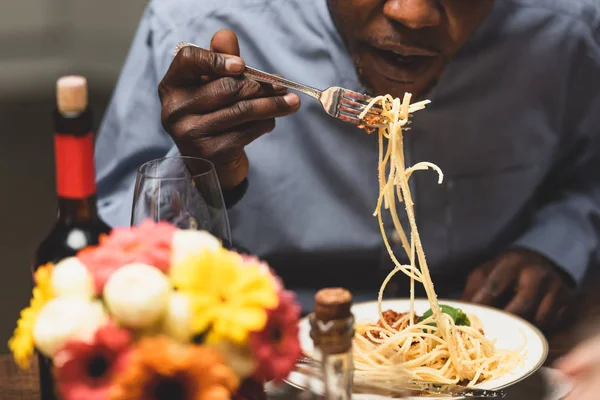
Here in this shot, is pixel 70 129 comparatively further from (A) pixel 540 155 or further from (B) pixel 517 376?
(A) pixel 540 155

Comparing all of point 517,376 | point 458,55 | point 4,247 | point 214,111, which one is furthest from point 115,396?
point 4,247

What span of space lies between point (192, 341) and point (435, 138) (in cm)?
128

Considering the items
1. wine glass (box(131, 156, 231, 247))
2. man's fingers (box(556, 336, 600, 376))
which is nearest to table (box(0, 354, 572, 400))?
man's fingers (box(556, 336, 600, 376))

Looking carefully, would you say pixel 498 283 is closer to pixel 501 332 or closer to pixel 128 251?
pixel 501 332

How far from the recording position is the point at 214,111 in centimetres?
138

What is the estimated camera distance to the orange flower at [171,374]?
634 millimetres

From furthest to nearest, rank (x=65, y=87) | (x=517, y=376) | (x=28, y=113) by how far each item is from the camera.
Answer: (x=28, y=113) → (x=517, y=376) → (x=65, y=87)

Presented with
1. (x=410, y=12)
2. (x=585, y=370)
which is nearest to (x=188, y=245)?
(x=585, y=370)

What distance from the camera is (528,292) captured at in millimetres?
1544

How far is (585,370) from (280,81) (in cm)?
58

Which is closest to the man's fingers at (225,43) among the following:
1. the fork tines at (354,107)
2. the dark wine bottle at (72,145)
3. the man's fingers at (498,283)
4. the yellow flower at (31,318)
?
the fork tines at (354,107)

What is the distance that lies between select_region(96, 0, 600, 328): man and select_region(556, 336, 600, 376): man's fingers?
2.06ft

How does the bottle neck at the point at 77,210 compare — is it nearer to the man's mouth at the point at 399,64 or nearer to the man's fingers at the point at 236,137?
the man's fingers at the point at 236,137

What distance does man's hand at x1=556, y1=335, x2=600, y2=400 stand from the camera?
995mm
